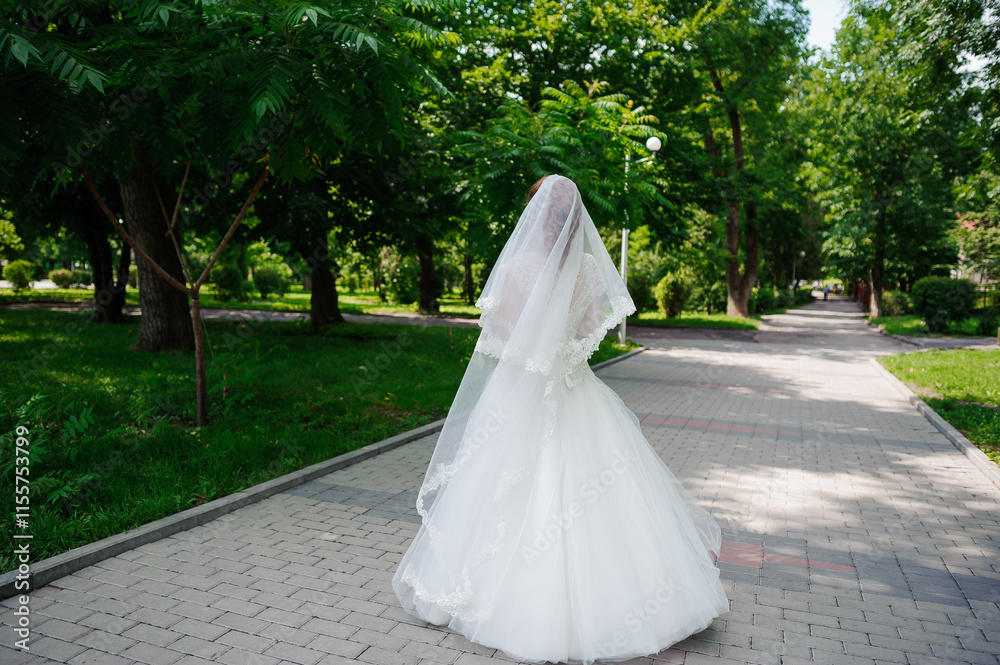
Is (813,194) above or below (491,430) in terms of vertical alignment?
above

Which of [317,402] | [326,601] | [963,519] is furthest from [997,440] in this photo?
[317,402]

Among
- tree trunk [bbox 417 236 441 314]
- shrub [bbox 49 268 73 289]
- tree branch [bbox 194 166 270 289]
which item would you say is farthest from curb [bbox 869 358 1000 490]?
shrub [bbox 49 268 73 289]

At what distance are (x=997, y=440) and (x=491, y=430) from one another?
7.53 m

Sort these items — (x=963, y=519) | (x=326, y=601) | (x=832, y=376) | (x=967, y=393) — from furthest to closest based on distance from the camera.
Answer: (x=832, y=376)
(x=967, y=393)
(x=963, y=519)
(x=326, y=601)

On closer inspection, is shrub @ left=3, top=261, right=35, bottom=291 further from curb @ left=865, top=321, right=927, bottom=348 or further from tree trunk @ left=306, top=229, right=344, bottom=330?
curb @ left=865, top=321, right=927, bottom=348

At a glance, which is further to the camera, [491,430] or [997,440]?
[997,440]

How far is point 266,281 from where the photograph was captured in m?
35.4

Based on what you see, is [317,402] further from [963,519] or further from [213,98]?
[963,519]

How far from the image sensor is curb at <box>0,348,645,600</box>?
3.83 meters

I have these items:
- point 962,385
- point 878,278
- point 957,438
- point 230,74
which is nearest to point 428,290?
point 962,385

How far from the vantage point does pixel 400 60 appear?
5477mm

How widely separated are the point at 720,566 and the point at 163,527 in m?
4.09

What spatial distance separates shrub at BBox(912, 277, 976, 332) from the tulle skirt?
Answer: 83.0ft

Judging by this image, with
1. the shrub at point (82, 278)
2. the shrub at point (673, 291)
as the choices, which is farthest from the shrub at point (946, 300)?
the shrub at point (82, 278)
